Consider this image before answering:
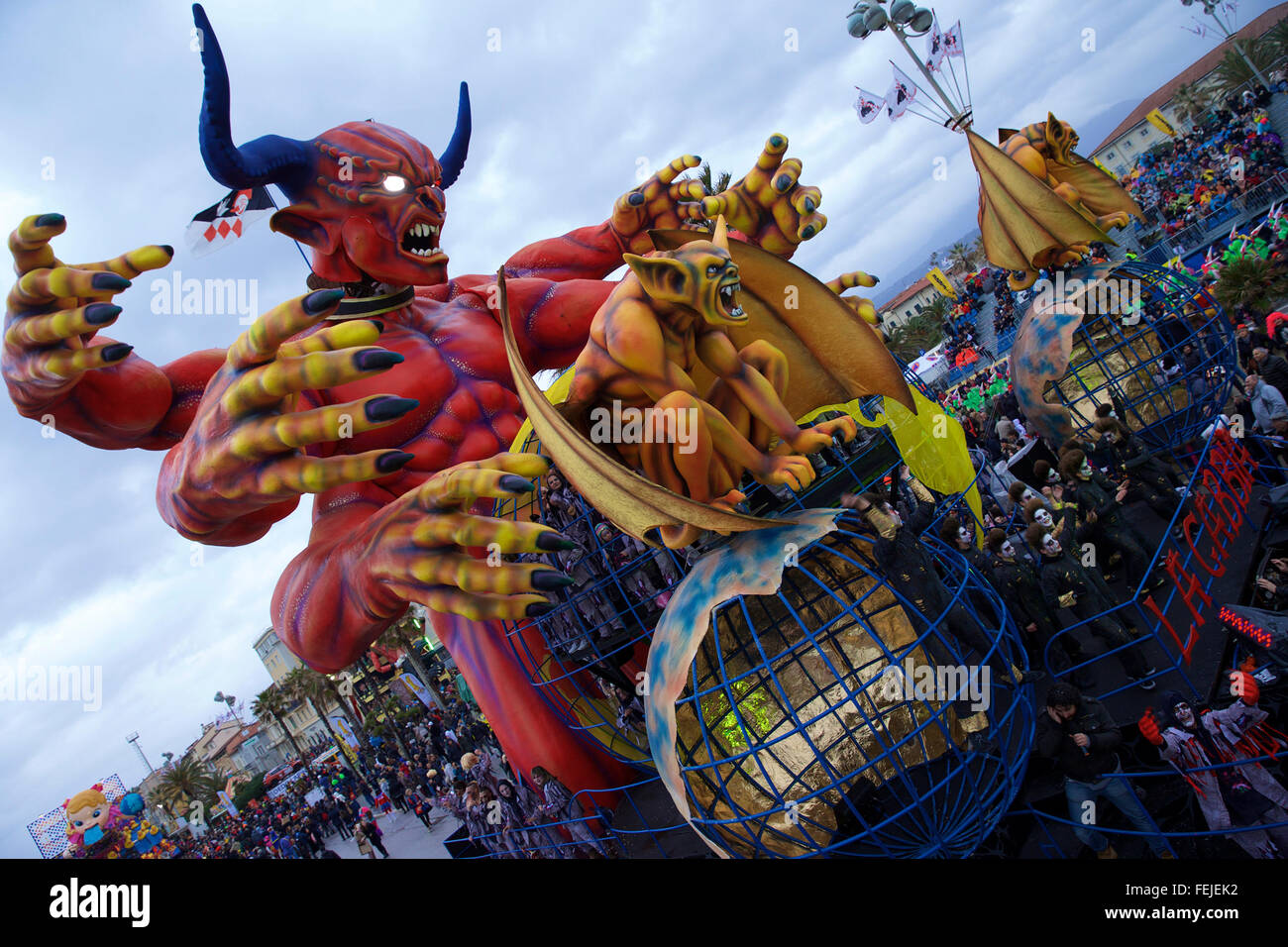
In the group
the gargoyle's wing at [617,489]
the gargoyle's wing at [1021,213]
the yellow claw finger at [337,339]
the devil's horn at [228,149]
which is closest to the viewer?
the yellow claw finger at [337,339]

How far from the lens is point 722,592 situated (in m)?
3.25

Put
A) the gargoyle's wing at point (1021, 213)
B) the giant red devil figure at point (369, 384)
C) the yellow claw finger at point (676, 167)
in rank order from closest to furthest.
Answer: the giant red devil figure at point (369, 384), the yellow claw finger at point (676, 167), the gargoyle's wing at point (1021, 213)

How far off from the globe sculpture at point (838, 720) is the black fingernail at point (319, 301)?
1982 millimetres

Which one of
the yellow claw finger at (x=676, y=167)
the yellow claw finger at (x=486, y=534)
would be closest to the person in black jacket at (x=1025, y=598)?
the yellow claw finger at (x=676, y=167)

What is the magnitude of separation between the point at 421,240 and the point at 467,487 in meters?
2.50

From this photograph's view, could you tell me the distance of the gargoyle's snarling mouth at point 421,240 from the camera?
4.61 m

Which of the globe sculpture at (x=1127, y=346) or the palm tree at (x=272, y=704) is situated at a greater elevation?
the palm tree at (x=272, y=704)

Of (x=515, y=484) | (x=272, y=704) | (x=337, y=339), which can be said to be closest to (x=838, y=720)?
(x=515, y=484)

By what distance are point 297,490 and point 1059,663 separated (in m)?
5.37

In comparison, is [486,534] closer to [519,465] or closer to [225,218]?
[519,465]

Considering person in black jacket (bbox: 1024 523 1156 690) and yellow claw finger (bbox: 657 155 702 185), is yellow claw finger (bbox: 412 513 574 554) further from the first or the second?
person in black jacket (bbox: 1024 523 1156 690)

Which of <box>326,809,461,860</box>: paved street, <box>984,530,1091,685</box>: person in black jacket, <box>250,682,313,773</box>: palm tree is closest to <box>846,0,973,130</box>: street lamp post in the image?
<box>984,530,1091,685</box>: person in black jacket

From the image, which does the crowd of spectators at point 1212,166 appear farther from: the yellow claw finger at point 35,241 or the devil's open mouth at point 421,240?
the yellow claw finger at point 35,241
